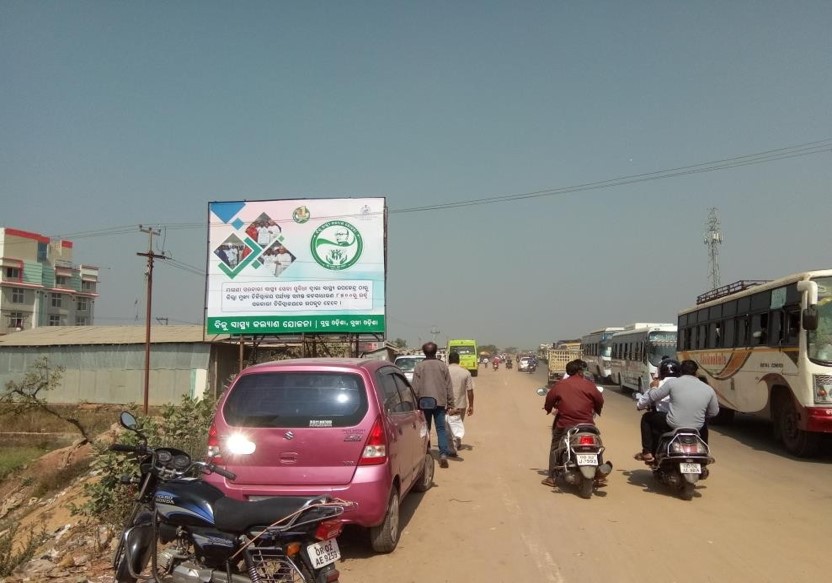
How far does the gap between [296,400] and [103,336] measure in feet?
114

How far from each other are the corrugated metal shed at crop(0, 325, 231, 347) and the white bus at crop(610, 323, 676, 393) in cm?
1817

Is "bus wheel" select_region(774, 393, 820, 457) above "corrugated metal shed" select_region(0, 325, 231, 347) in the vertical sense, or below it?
below

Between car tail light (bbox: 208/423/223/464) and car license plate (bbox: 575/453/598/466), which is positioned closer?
car tail light (bbox: 208/423/223/464)

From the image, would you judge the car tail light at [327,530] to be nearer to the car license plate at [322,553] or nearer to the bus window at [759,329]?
the car license plate at [322,553]

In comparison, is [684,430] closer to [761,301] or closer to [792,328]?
[792,328]

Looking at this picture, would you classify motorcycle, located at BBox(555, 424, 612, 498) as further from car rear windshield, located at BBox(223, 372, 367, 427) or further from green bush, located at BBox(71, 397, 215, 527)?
green bush, located at BBox(71, 397, 215, 527)

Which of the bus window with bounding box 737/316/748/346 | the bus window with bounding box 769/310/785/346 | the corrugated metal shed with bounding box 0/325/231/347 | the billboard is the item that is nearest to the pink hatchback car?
the bus window with bounding box 769/310/785/346

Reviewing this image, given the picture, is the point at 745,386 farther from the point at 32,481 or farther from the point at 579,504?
the point at 32,481

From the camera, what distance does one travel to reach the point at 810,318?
33.9 feet

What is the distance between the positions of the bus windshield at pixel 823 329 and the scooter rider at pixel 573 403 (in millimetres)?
4983

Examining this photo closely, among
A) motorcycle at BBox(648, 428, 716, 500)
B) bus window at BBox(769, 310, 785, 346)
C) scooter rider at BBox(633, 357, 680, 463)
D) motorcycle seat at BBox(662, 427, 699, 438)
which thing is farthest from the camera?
bus window at BBox(769, 310, 785, 346)

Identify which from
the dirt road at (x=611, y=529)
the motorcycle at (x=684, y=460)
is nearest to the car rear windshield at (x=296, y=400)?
the dirt road at (x=611, y=529)

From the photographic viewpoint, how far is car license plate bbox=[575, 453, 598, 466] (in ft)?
25.2

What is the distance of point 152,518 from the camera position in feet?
12.6
